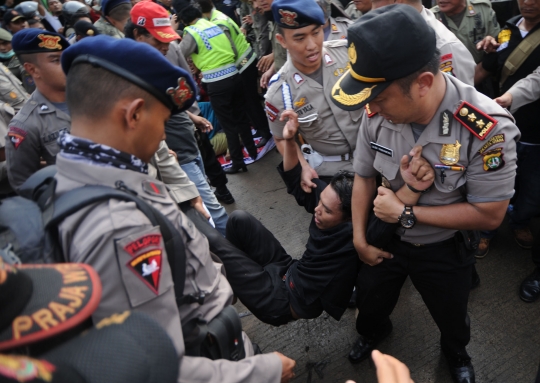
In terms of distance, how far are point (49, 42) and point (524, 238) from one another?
3729 mm

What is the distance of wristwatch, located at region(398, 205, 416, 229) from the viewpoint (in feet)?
6.07

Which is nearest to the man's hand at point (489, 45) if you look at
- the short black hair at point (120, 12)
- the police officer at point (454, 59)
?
the police officer at point (454, 59)

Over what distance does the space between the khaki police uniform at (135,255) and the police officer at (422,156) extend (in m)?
0.86

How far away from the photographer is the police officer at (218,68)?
4.76 metres

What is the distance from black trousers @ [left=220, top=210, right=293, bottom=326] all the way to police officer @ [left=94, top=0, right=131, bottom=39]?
3.53 meters

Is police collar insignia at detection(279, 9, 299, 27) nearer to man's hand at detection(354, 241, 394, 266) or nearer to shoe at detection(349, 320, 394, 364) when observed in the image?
man's hand at detection(354, 241, 394, 266)


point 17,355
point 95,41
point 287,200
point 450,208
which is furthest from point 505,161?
point 287,200

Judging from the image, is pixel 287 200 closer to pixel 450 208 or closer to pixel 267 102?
pixel 267 102

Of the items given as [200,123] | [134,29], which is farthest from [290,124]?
[134,29]

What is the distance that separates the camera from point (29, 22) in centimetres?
570

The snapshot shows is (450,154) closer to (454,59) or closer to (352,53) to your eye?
(352,53)

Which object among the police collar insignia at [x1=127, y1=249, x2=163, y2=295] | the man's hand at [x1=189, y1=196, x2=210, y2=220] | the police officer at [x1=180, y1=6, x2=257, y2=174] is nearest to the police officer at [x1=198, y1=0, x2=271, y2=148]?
the police officer at [x1=180, y1=6, x2=257, y2=174]

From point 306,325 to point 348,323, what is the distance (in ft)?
0.99

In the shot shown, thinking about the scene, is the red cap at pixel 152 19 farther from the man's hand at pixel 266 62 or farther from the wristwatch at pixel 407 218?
the wristwatch at pixel 407 218
